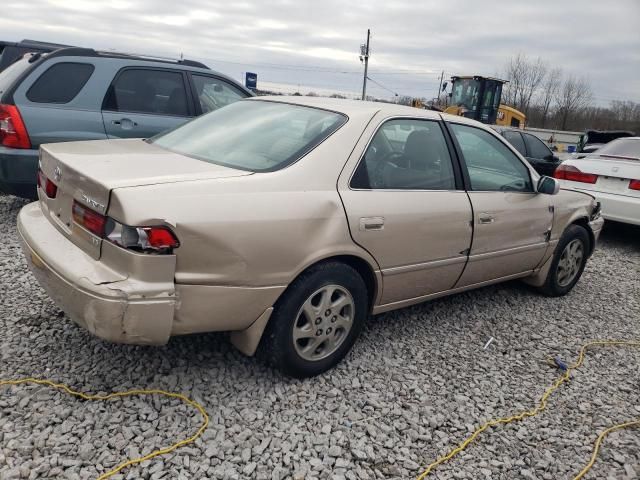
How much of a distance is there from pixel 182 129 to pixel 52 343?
1.54 m

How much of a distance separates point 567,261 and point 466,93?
1800cm

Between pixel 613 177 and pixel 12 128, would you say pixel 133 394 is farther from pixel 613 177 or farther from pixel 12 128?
pixel 613 177

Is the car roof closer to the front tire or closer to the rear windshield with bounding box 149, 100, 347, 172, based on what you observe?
the rear windshield with bounding box 149, 100, 347, 172

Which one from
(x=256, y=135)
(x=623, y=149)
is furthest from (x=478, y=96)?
(x=256, y=135)

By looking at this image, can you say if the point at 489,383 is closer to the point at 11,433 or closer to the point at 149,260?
the point at 149,260

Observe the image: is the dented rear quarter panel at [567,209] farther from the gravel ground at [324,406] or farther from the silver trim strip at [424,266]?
the silver trim strip at [424,266]

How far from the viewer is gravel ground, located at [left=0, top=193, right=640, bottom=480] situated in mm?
2270

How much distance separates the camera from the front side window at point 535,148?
11227 millimetres

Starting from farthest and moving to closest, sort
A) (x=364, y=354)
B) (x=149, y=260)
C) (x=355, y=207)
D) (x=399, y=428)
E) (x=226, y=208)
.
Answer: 1. (x=364, y=354)
2. (x=355, y=207)
3. (x=399, y=428)
4. (x=226, y=208)
5. (x=149, y=260)

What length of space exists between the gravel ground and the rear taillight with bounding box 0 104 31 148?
1377 millimetres

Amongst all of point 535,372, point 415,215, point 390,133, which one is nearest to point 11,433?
point 415,215

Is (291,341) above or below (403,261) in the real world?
below

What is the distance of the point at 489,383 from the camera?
3.15m

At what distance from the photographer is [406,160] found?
3273 mm
